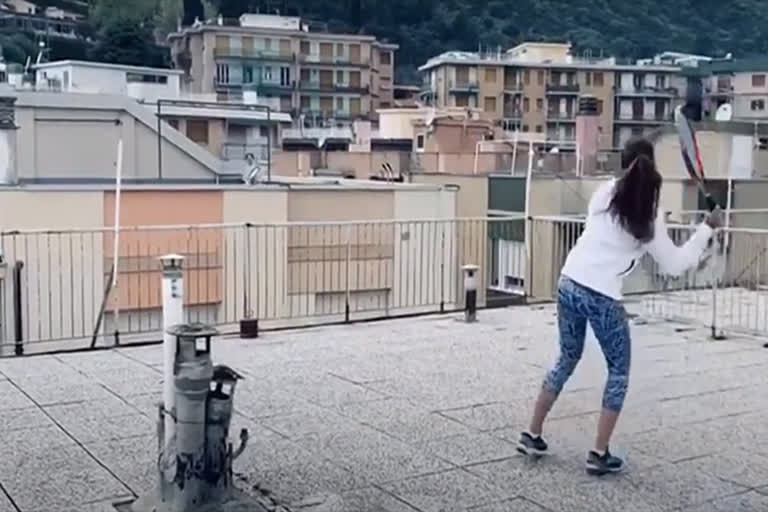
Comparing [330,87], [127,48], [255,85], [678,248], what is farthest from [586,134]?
[330,87]

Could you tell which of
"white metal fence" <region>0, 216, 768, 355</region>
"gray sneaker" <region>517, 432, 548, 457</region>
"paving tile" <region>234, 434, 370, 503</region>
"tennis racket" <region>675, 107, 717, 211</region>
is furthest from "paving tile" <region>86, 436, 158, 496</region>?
"white metal fence" <region>0, 216, 768, 355</region>

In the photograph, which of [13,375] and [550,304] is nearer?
[13,375]

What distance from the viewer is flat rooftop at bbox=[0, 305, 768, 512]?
4660 mm

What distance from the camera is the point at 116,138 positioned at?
21.9 m

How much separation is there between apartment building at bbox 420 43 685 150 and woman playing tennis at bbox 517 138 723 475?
5828 centimetres

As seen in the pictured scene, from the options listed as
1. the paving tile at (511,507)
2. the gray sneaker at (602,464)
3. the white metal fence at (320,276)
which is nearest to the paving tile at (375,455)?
the paving tile at (511,507)

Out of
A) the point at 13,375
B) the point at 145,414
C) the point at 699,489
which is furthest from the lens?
the point at 13,375

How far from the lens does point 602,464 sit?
16.2 feet

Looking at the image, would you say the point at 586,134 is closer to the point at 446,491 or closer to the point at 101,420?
the point at 101,420

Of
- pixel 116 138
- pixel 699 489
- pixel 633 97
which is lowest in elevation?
pixel 699 489

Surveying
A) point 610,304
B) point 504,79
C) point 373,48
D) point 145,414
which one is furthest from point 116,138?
point 373,48

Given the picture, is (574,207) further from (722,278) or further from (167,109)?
(167,109)

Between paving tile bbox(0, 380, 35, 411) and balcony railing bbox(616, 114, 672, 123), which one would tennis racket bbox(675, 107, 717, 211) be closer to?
paving tile bbox(0, 380, 35, 411)

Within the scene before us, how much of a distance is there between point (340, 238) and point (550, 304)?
4957 mm
